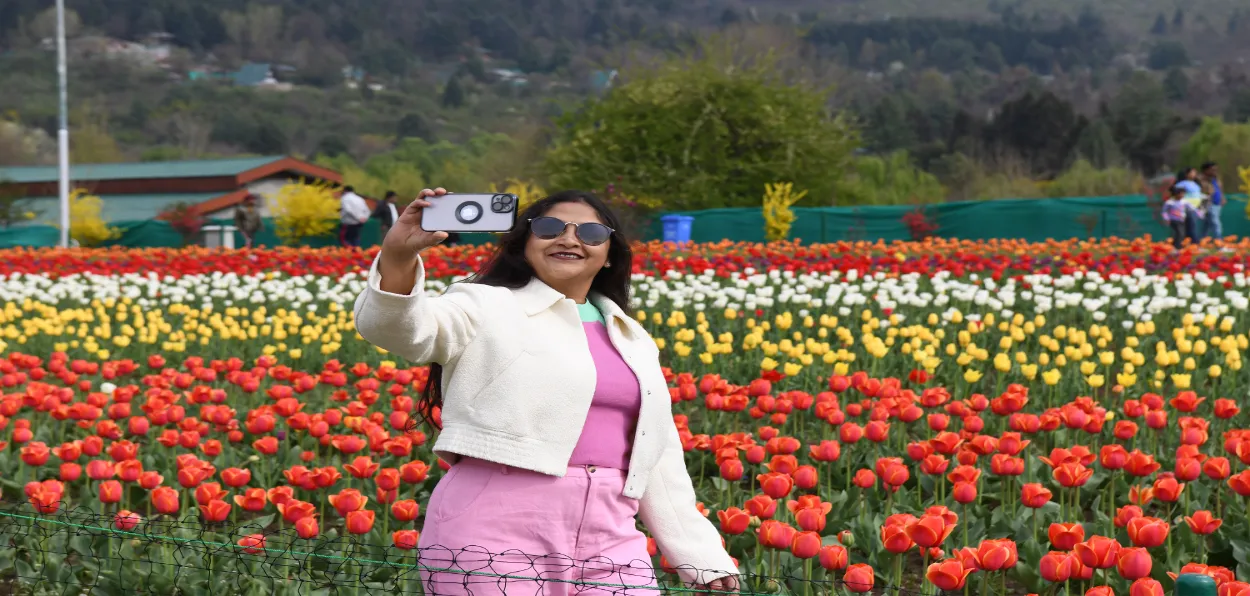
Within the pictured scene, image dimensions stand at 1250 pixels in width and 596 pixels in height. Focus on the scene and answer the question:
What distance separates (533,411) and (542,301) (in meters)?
0.24

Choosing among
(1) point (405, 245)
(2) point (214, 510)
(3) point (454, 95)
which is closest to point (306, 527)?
(2) point (214, 510)

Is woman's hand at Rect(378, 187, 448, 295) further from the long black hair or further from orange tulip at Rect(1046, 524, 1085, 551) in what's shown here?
orange tulip at Rect(1046, 524, 1085, 551)

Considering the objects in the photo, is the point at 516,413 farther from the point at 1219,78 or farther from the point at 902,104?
the point at 1219,78

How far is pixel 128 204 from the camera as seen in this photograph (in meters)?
50.6

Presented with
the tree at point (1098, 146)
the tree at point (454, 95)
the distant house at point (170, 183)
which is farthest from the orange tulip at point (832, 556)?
the tree at point (454, 95)

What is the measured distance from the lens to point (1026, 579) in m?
→ 3.80

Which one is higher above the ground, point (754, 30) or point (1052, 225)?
point (754, 30)

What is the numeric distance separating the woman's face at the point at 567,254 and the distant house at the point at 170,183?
38996 mm

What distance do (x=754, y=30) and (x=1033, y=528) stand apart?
6464cm

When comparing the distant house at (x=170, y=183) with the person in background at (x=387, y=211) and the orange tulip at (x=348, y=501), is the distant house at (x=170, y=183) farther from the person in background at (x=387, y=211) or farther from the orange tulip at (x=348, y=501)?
the orange tulip at (x=348, y=501)

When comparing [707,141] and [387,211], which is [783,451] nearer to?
[387,211]

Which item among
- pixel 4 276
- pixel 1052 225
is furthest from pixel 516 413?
pixel 1052 225

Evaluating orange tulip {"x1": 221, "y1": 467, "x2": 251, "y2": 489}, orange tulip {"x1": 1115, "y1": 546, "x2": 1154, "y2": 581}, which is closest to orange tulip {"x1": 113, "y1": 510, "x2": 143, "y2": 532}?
orange tulip {"x1": 221, "y1": 467, "x2": 251, "y2": 489}

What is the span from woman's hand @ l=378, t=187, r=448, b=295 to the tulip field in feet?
1.92
